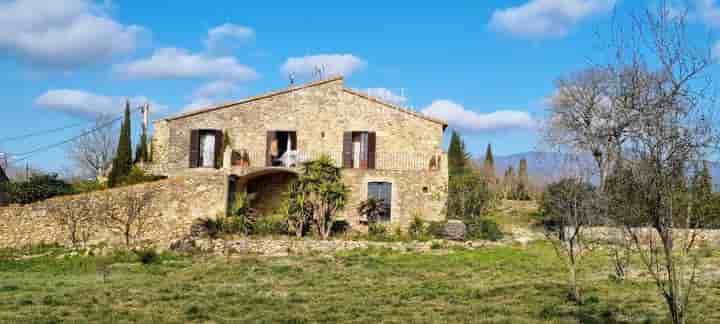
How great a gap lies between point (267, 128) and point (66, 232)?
845 centimetres

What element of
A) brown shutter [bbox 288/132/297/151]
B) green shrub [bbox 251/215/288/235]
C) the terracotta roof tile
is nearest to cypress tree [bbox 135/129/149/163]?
the terracotta roof tile

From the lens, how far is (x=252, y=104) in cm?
2489

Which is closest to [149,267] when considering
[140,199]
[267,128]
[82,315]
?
[140,199]

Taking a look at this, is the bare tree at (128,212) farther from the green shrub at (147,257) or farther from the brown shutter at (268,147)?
the brown shutter at (268,147)

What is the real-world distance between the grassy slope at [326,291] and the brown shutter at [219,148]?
7.80 m

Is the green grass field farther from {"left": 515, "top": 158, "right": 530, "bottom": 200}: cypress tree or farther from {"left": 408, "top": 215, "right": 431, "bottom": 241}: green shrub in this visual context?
{"left": 515, "top": 158, "right": 530, "bottom": 200}: cypress tree

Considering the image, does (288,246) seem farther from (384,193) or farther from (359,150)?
(359,150)

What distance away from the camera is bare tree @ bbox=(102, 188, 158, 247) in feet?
64.3

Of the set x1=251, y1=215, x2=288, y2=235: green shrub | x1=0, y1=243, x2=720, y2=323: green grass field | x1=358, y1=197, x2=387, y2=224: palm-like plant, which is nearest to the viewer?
x1=0, y1=243, x2=720, y2=323: green grass field

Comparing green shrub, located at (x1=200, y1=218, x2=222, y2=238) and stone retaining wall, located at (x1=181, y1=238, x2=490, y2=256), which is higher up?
green shrub, located at (x1=200, y1=218, x2=222, y2=238)

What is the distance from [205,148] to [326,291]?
1481cm

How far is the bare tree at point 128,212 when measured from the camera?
771 inches

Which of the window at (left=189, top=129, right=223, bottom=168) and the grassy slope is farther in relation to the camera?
the window at (left=189, top=129, right=223, bottom=168)

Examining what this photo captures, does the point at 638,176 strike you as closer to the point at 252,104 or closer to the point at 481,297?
the point at 481,297
